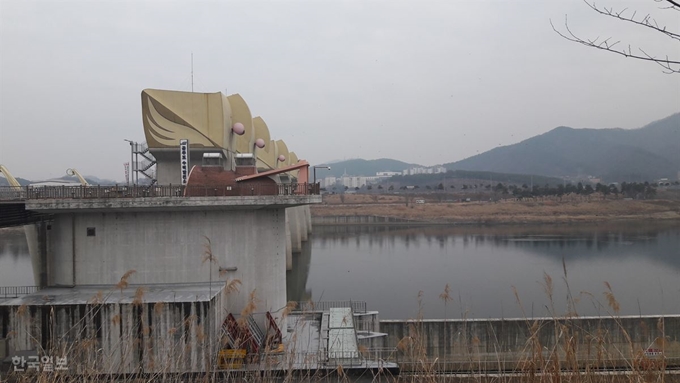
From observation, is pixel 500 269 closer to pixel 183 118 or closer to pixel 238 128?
pixel 238 128

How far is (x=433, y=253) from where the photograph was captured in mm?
42562

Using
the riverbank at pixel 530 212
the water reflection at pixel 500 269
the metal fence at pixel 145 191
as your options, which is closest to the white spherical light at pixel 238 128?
the metal fence at pixel 145 191

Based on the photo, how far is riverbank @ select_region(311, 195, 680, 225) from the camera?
2616 inches

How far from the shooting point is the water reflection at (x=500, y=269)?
23.9 m

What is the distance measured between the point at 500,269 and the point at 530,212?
1640 inches

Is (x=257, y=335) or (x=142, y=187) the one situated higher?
(x=142, y=187)

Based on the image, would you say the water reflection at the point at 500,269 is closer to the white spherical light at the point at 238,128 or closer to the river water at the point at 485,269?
the river water at the point at 485,269

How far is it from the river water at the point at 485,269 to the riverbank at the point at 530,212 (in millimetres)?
8176

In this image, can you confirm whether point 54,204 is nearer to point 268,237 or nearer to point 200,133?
point 200,133

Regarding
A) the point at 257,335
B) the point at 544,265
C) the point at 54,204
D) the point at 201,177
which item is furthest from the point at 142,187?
the point at 544,265

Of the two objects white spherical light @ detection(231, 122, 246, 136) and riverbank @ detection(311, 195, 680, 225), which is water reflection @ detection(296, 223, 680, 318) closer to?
riverbank @ detection(311, 195, 680, 225)

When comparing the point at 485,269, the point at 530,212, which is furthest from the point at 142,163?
the point at 530,212

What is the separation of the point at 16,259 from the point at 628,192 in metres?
98.6

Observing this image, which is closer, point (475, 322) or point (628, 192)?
point (475, 322)
